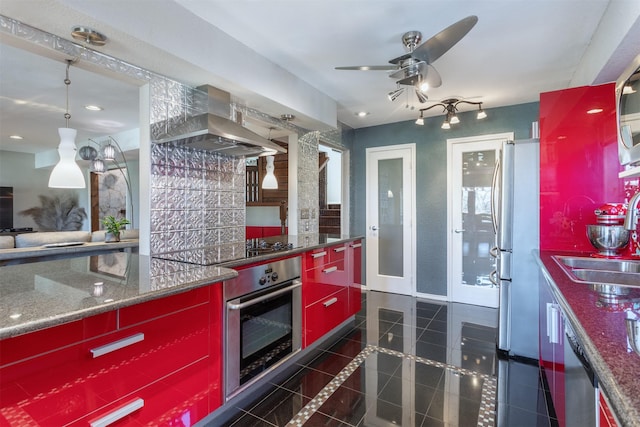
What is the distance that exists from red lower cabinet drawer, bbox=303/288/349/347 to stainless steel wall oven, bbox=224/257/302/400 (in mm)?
118

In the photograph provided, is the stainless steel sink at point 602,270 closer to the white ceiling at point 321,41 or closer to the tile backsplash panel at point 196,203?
the white ceiling at point 321,41

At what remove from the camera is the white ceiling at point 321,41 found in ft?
5.43

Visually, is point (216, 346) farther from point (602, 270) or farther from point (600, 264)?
point (600, 264)

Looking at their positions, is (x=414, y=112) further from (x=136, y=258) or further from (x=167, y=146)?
(x=136, y=258)

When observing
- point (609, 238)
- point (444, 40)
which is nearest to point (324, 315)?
point (609, 238)

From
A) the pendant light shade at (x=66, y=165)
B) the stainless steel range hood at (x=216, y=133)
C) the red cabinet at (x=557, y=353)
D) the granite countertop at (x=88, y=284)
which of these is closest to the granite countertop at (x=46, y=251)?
the pendant light shade at (x=66, y=165)

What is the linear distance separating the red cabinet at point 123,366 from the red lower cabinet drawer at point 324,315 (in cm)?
89

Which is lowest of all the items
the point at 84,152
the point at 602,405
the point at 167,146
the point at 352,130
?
the point at 602,405

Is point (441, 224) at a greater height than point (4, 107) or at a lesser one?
lesser

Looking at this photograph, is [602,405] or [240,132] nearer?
[602,405]

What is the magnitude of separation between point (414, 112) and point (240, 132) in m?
2.68

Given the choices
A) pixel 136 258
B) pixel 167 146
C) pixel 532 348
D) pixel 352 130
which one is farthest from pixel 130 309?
pixel 352 130

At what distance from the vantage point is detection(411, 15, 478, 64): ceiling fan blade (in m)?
1.60

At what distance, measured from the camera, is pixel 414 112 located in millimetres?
4020
